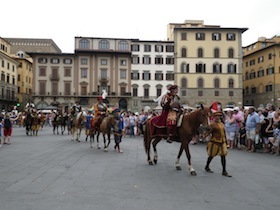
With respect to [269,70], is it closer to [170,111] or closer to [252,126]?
[252,126]

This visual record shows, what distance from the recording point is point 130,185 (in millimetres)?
6902

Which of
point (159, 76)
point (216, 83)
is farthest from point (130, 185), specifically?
point (216, 83)

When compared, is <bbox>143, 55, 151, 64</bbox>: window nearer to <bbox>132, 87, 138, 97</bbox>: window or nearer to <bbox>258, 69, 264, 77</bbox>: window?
<bbox>132, 87, 138, 97</bbox>: window

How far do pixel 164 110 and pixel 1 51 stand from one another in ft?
188

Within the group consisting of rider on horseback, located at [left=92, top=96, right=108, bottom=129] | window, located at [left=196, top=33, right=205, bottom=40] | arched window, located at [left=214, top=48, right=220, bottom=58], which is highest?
window, located at [left=196, top=33, right=205, bottom=40]

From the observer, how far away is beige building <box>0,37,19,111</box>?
59469mm

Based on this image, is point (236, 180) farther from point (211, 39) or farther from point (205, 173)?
point (211, 39)

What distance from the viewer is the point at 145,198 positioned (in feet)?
19.2

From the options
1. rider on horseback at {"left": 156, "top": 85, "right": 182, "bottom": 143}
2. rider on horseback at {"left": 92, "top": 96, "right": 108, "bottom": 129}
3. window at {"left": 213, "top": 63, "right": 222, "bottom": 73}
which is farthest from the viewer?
window at {"left": 213, "top": 63, "right": 222, "bottom": 73}

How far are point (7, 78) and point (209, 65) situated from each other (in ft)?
141

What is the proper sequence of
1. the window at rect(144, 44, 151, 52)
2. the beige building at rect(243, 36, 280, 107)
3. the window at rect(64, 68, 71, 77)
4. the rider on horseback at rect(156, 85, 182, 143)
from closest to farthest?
1. the rider on horseback at rect(156, 85, 182, 143)
2. the beige building at rect(243, 36, 280, 107)
3. the window at rect(144, 44, 151, 52)
4. the window at rect(64, 68, 71, 77)

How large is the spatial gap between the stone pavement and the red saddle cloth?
3.49ft

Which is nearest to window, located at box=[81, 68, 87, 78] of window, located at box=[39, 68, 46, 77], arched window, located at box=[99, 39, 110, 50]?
arched window, located at box=[99, 39, 110, 50]

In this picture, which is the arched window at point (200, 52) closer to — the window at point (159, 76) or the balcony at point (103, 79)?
the window at point (159, 76)
